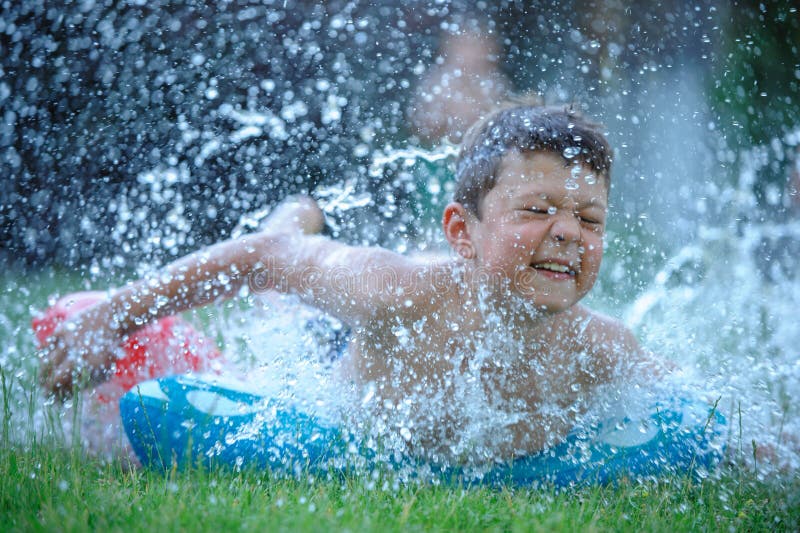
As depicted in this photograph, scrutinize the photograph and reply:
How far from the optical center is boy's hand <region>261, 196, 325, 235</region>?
121 inches

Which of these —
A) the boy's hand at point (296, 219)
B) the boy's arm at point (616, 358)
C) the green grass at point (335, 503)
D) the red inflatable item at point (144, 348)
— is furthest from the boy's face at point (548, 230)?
the red inflatable item at point (144, 348)

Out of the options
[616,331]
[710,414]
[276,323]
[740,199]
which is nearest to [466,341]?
[616,331]

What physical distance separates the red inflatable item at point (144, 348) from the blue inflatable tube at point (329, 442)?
0.38m

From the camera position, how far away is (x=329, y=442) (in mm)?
2221

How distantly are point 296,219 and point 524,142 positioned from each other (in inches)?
47.8

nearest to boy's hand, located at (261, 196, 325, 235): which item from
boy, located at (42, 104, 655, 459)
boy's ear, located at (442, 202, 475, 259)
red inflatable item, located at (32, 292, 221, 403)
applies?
boy, located at (42, 104, 655, 459)

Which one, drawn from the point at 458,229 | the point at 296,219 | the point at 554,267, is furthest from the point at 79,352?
the point at 554,267

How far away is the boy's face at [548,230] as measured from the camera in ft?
7.63

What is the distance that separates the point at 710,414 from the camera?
89.0 inches

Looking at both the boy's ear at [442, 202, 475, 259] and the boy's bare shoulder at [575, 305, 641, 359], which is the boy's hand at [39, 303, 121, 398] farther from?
the boy's bare shoulder at [575, 305, 641, 359]

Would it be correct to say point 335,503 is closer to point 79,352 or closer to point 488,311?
point 488,311

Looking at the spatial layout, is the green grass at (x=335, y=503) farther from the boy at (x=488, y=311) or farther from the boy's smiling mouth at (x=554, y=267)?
the boy's smiling mouth at (x=554, y=267)

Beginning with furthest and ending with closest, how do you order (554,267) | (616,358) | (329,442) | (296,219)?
(296,219) → (616,358) → (554,267) → (329,442)

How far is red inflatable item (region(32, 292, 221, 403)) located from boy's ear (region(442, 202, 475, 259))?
3.84 ft
